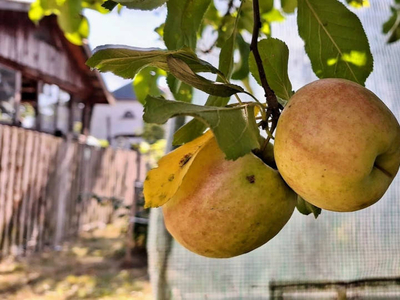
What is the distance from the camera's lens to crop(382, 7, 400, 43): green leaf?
1945 millimetres

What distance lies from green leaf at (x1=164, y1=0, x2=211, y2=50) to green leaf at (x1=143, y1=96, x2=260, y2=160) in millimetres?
356

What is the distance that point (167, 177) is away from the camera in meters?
0.71

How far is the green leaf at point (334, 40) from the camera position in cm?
85

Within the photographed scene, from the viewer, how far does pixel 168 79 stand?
3.33 ft

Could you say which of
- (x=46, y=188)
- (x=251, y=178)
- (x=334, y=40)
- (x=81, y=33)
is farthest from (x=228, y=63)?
(x=46, y=188)

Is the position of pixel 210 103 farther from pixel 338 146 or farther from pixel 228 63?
pixel 338 146

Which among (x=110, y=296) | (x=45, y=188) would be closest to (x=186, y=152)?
(x=110, y=296)

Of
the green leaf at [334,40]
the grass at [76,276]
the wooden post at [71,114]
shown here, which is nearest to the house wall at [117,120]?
the wooden post at [71,114]

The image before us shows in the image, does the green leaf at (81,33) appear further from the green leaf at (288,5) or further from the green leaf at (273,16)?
the green leaf at (288,5)

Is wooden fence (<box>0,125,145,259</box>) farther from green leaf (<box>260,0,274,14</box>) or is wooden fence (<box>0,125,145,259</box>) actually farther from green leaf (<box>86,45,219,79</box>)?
green leaf (<box>86,45,219,79</box>)

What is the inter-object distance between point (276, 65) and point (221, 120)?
0.31 m

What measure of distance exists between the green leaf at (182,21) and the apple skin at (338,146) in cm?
41

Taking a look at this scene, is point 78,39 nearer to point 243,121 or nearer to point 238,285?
A: point 238,285

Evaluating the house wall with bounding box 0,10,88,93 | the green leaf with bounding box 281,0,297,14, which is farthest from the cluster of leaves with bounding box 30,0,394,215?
the house wall with bounding box 0,10,88,93
